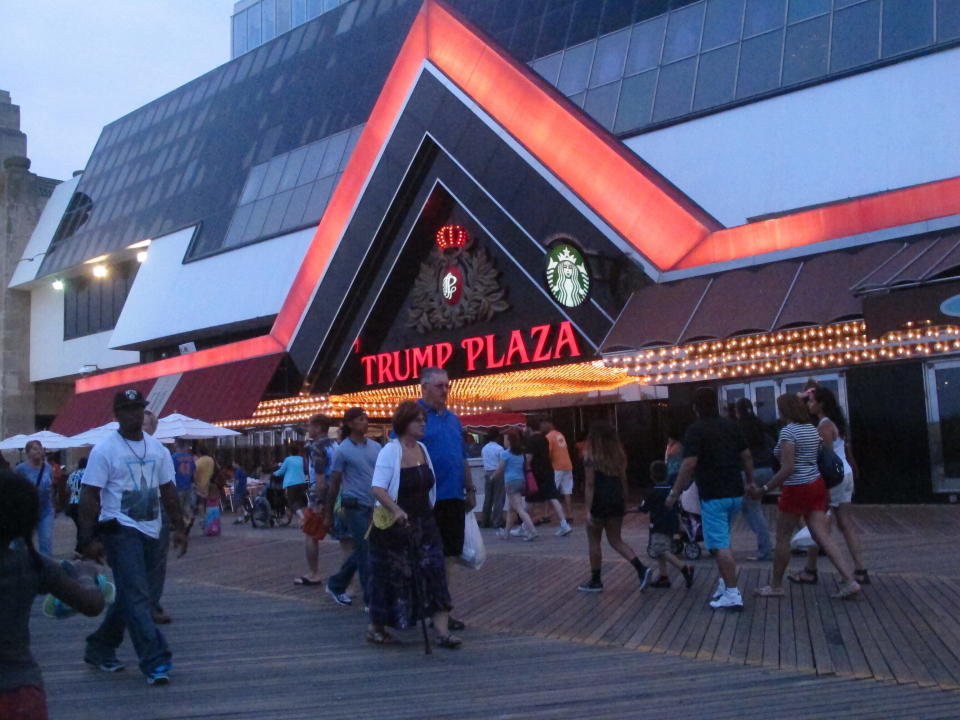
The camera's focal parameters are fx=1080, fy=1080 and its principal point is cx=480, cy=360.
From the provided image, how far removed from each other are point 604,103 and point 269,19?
88.0ft

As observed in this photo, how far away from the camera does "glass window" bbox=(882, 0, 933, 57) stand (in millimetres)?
17422

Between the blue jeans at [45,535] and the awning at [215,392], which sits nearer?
the blue jeans at [45,535]

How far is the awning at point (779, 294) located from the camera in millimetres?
12852

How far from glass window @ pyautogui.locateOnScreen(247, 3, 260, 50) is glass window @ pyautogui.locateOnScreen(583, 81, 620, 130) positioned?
27080 mm

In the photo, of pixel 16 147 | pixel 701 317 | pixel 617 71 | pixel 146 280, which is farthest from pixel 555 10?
pixel 16 147

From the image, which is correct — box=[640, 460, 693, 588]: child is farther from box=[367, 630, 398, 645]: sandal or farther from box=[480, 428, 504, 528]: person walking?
box=[480, 428, 504, 528]: person walking

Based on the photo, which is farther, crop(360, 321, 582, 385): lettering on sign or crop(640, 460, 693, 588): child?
crop(360, 321, 582, 385): lettering on sign

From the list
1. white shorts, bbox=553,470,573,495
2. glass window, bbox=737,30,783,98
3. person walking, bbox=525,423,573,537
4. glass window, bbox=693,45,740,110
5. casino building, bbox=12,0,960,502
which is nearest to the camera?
casino building, bbox=12,0,960,502

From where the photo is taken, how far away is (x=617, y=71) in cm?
2319

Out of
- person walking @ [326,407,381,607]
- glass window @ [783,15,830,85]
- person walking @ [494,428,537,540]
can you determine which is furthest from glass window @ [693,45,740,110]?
person walking @ [326,407,381,607]

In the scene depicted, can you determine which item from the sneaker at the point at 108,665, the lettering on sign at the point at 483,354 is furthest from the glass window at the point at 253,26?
the sneaker at the point at 108,665

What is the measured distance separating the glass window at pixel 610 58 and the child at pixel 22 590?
21.0 m

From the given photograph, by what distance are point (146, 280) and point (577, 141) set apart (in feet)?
72.2

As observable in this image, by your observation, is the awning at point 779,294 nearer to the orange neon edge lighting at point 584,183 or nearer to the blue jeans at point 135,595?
the orange neon edge lighting at point 584,183
